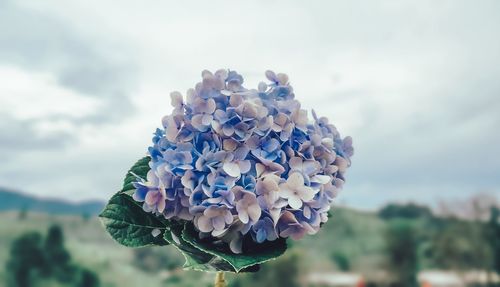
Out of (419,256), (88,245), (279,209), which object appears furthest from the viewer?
(419,256)

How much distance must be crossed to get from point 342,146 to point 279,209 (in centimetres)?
18

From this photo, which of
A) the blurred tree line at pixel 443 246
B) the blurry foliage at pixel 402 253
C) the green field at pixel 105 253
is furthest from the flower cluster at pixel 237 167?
the blurry foliage at pixel 402 253

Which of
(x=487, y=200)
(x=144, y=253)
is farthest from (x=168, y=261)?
(x=487, y=200)

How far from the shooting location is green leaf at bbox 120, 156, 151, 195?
0.83 meters

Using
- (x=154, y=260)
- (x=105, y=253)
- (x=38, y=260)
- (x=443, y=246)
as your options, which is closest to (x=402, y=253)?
(x=443, y=246)

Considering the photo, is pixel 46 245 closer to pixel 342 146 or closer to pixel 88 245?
pixel 88 245

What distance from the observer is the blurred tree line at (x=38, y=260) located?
561 cm

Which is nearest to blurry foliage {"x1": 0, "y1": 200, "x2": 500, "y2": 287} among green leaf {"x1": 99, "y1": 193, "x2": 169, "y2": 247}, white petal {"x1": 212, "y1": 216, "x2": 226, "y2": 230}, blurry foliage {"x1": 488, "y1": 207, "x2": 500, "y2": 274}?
blurry foliage {"x1": 488, "y1": 207, "x2": 500, "y2": 274}

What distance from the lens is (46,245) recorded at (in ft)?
18.6

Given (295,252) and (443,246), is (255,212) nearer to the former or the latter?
(295,252)

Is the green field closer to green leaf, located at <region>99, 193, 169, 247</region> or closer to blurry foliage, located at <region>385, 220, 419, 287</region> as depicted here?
blurry foliage, located at <region>385, 220, 419, 287</region>

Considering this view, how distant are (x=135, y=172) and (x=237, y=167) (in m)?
0.18

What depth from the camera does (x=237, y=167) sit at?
74cm

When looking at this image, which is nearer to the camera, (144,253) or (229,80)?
(229,80)
